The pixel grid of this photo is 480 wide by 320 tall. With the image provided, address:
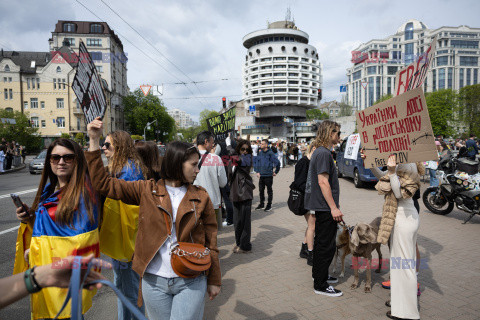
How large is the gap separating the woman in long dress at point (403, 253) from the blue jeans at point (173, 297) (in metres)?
2.31

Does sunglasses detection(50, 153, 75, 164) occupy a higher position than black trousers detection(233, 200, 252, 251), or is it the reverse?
sunglasses detection(50, 153, 75, 164)

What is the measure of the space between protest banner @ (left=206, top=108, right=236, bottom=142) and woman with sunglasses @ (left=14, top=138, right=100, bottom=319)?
547 cm

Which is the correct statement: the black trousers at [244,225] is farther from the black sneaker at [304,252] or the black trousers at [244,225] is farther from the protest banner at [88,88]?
the protest banner at [88,88]

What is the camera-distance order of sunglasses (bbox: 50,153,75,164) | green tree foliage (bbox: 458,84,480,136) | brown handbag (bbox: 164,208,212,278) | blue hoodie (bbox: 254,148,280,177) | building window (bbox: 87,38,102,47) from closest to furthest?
brown handbag (bbox: 164,208,212,278), sunglasses (bbox: 50,153,75,164), blue hoodie (bbox: 254,148,280,177), green tree foliage (bbox: 458,84,480,136), building window (bbox: 87,38,102,47)

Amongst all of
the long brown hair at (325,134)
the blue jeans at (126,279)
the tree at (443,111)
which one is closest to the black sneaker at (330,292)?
the long brown hair at (325,134)

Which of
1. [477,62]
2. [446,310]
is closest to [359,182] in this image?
[446,310]

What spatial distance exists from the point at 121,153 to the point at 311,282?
301 centimetres

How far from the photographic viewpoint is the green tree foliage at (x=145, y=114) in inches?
2825

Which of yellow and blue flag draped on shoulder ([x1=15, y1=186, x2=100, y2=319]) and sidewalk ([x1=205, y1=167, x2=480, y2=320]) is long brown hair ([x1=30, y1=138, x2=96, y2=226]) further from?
sidewalk ([x1=205, y1=167, x2=480, y2=320])

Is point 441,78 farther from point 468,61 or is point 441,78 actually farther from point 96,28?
point 96,28

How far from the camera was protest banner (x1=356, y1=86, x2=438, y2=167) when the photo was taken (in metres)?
3.16

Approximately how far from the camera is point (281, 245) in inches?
236

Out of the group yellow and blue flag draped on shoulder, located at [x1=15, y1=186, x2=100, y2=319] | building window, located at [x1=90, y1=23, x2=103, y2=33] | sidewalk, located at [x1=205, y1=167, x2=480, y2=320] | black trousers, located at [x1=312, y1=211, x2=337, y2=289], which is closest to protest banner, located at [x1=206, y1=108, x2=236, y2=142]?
sidewalk, located at [x1=205, y1=167, x2=480, y2=320]

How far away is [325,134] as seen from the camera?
4008 millimetres
